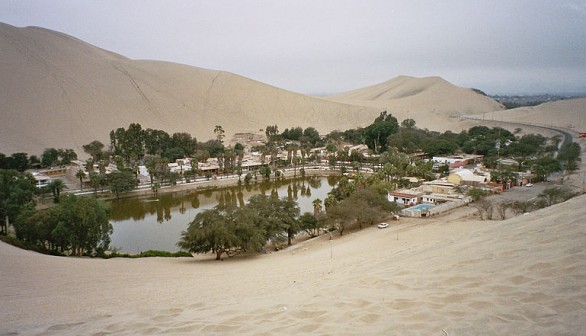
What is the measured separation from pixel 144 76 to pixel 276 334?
105 meters

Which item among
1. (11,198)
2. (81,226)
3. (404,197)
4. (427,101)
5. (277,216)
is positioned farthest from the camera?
(427,101)

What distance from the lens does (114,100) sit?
277 ft

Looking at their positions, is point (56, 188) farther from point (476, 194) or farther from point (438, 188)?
point (476, 194)

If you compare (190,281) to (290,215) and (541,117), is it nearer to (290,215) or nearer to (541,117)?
(290,215)

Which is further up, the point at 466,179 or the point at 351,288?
the point at 351,288

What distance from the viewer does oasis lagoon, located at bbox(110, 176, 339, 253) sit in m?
23.7

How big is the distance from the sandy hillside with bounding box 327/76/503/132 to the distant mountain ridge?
1942 mm

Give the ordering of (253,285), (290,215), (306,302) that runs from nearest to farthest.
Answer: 1. (306,302)
2. (253,285)
3. (290,215)

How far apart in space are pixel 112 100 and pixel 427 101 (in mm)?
98600

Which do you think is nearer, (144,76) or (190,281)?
(190,281)

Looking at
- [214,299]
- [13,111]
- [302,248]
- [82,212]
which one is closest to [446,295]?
[214,299]

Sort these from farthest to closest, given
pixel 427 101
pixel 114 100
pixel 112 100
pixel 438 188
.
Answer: pixel 427 101 < pixel 114 100 < pixel 112 100 < pixel 438 188

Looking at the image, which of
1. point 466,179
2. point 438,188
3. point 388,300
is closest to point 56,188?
point 438,188

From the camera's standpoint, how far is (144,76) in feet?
331
